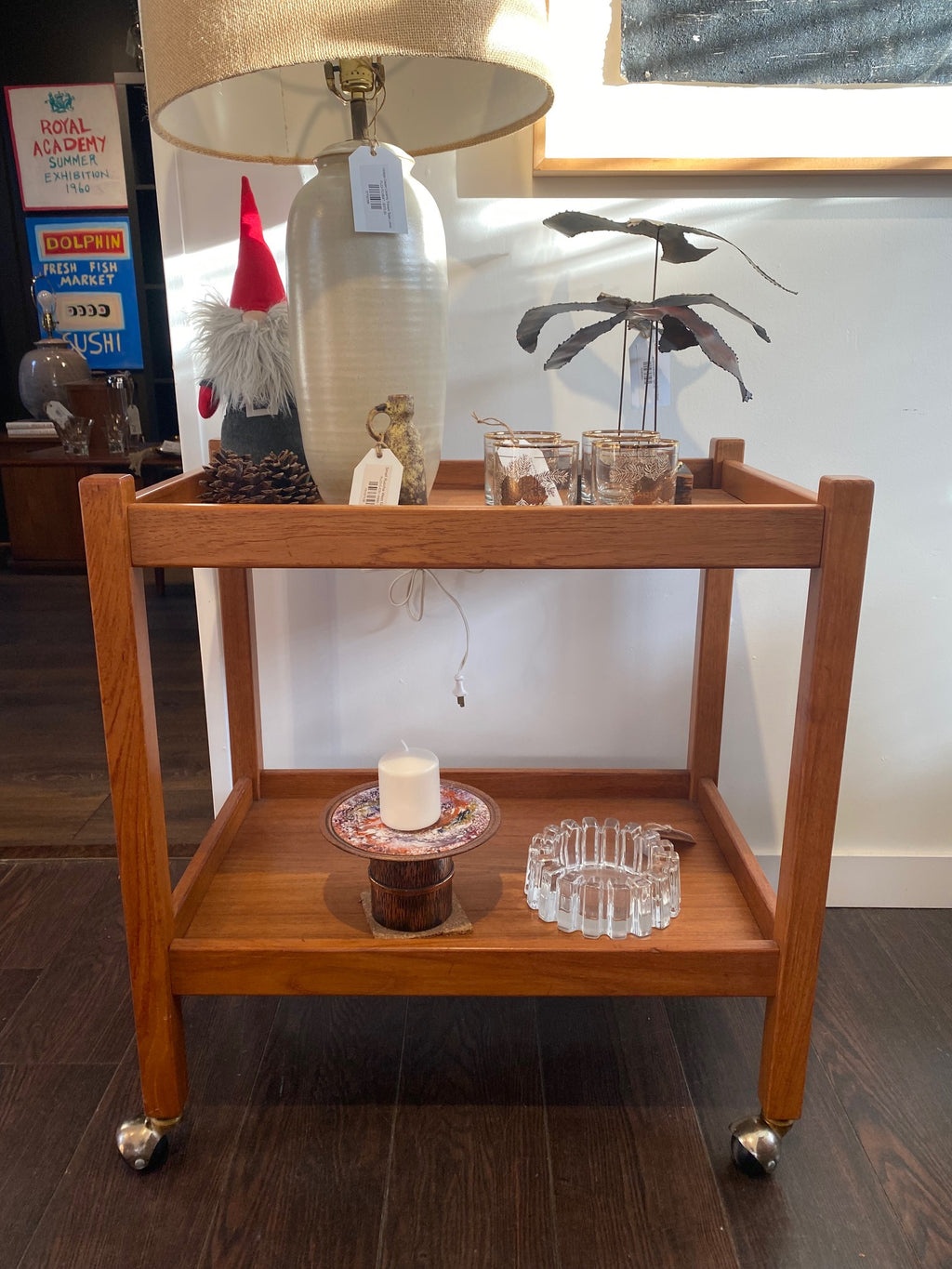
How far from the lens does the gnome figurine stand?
37.9 inches

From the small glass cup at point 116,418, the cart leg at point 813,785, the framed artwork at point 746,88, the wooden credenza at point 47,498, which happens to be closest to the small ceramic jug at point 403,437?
the cart leg at point 813,785

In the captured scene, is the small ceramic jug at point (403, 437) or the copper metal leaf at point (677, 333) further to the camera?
the copper metal leaf at point (677, 333)

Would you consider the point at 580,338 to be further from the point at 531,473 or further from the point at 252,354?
the point at 252,354

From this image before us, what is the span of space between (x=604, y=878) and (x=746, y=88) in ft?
3.21

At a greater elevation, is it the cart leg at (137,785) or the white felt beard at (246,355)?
the white felt beard at (246,355)

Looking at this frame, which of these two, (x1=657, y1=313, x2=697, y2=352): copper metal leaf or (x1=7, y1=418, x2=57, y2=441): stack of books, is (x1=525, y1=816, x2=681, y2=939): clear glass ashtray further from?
(x1=7, y1=418, x2=57, y2=441): stack of books

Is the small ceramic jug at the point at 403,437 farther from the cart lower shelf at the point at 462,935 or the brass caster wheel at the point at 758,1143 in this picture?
the brass caster wheel at the point at 758,1143

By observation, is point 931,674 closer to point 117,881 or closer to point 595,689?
point 595,689

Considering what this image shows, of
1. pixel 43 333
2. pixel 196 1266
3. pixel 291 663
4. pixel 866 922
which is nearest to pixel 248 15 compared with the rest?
pixel 291 663

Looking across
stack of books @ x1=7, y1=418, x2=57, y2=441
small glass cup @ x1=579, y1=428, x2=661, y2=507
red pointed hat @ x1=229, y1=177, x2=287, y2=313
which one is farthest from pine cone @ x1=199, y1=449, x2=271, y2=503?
stack of books @ x1=7, y1=418, x2=57, y2=441

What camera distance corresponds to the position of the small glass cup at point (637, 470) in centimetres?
87

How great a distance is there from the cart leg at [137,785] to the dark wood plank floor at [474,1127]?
0.10 m

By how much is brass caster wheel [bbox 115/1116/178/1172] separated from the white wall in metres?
0.52

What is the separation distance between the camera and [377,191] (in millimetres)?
843
